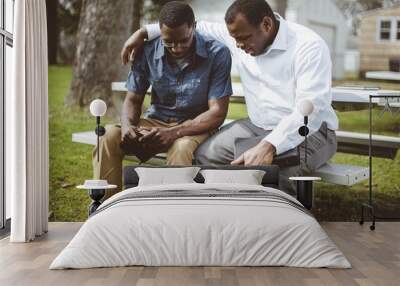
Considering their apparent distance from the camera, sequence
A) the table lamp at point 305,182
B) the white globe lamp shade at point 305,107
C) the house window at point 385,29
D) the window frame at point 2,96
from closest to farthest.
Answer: the window frame at point 2,96, the table lamp at point 305,182, the white globe lamp shade at point 305,107, the house window at point 385,29

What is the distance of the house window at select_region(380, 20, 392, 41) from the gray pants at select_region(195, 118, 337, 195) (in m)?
1.43

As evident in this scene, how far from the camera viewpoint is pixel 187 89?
8.44 metres

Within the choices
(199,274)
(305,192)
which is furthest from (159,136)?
(199,274)

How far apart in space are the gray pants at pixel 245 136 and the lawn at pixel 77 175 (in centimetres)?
39

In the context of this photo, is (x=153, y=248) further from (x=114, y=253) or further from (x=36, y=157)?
(x=36, y=157)

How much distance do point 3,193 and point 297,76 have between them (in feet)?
12.3

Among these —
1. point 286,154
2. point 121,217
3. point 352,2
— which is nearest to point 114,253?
point 121,217

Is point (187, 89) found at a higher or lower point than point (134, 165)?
higher

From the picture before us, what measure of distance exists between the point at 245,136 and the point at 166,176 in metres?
1.31

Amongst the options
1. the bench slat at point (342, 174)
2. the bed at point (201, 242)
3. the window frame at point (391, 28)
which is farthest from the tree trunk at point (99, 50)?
the bed at point (201, 242)

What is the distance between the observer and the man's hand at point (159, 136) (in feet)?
27.8

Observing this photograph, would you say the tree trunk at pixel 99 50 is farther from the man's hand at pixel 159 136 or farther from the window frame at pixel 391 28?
the window frame at pixel 391 28

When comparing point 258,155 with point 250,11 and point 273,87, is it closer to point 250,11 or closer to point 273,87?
point 273,87

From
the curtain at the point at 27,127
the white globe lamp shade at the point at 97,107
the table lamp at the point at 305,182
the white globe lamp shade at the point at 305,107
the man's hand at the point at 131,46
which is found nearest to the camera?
the curtain at the point at 27,127
